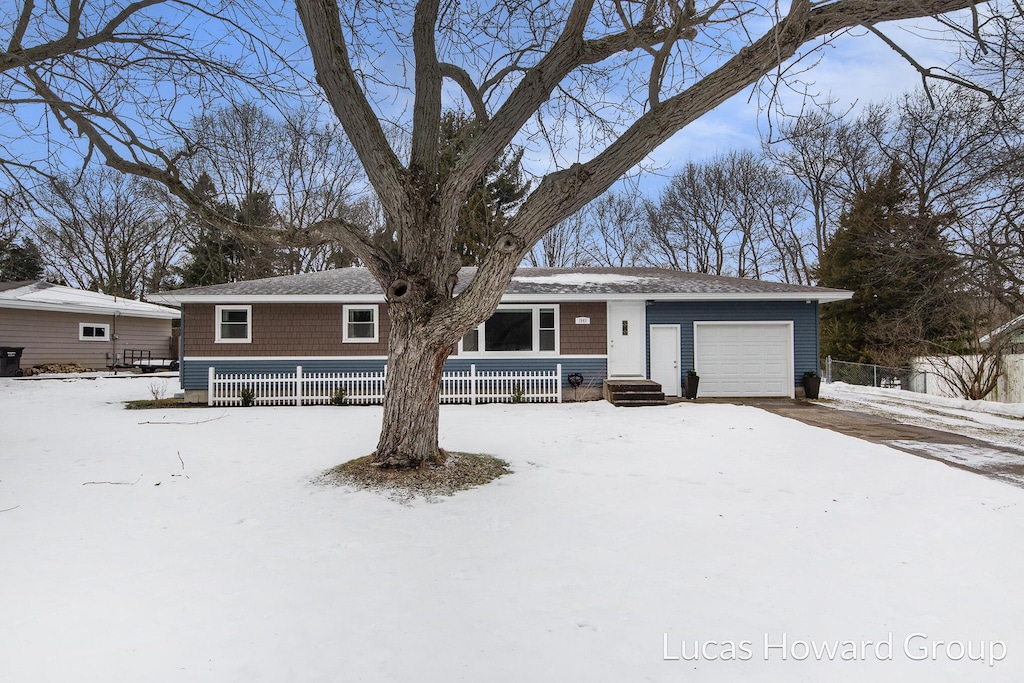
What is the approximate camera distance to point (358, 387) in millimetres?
13211

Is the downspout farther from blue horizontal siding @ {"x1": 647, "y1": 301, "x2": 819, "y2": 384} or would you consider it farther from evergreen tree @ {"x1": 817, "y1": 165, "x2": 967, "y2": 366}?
evergreen tree @ {"x1": 817, "y1": 165, "x2": 967, "y2": 366}

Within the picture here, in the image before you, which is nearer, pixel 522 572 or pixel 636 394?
pixel 522 572

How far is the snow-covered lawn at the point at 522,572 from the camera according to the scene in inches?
97.9

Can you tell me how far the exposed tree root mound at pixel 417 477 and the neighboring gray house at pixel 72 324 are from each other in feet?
67.7

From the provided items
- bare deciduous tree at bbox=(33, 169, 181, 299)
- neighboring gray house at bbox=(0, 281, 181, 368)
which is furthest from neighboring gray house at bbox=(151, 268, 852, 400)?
bare deciduous tree at bbox=(33, 169, 181, 299)

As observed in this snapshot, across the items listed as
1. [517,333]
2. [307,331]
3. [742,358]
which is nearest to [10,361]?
[307,331]

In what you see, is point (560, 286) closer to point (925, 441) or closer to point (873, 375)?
point (925, 441)

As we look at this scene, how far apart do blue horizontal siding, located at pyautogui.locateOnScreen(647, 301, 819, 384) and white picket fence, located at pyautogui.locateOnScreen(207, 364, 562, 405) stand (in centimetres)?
309

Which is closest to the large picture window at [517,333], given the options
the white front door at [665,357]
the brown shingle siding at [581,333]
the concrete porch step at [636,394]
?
the brown shingle siding at [581,333]

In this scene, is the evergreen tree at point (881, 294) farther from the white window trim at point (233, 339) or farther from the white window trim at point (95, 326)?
the white window trim at point (95, 326)

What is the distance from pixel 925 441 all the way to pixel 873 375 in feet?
39.1

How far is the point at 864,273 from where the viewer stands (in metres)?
20.8

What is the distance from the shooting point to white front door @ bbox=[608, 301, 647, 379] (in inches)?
544

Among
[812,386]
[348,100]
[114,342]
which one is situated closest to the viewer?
[348,100]
